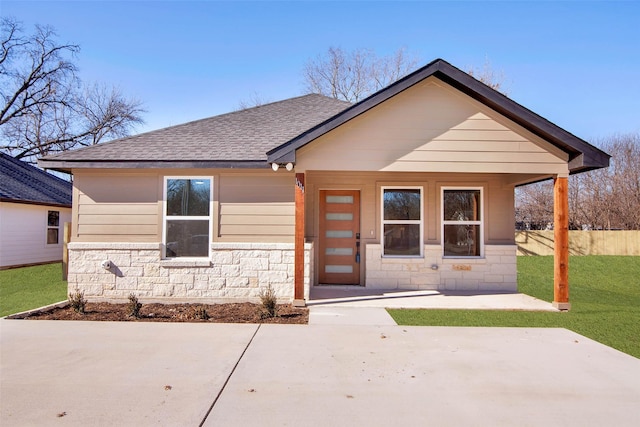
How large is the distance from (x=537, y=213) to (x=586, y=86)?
15.6m

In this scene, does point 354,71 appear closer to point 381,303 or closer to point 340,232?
point 340,232

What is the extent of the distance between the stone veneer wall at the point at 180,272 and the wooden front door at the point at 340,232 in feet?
5.19

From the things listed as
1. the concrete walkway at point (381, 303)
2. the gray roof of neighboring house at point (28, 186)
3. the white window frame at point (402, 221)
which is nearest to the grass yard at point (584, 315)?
the concrete walkway at point (381, 303)

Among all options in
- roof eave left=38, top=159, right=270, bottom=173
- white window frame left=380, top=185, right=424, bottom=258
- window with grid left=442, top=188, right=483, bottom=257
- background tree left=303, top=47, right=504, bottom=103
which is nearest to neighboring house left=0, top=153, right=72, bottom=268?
roof eave left=38, top=159, right=270, bottom=173

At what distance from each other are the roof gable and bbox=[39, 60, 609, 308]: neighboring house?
0.02 m

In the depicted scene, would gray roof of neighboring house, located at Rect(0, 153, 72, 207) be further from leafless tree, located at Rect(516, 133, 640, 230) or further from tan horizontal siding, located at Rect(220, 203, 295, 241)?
leafless tree, located at Rect(516, 133, 640, 230)

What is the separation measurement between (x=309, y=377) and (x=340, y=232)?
216 inches

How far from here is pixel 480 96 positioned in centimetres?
705

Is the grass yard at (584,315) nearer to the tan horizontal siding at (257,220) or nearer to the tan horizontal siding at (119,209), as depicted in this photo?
the tan horizontal siding at (257,220)

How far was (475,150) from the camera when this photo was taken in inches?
278

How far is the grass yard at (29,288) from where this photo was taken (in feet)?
24.4

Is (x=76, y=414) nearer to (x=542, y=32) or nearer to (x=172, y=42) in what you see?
(x=172, y=42)

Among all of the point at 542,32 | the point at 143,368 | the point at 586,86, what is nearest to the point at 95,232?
the point at 143,368

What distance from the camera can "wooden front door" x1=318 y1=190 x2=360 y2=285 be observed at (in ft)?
30.0
